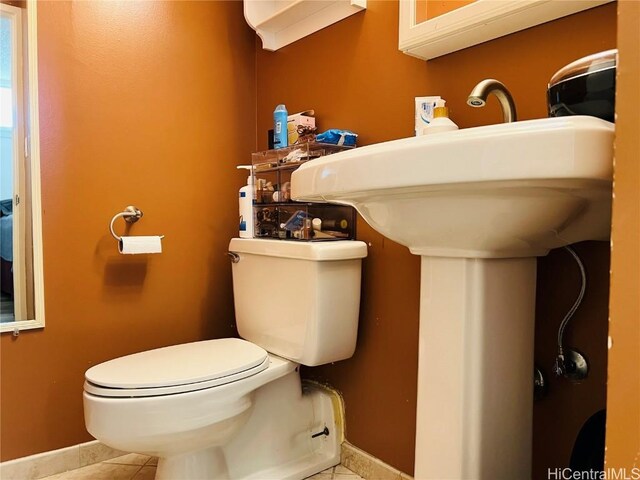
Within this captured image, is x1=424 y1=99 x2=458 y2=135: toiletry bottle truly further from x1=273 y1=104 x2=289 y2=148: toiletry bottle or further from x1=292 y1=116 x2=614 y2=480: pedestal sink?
x1=273 y1=104 x2=289 y2=148: toiletry bottle

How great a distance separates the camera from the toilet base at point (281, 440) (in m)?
1.32

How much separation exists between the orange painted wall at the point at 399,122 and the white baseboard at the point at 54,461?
0.73m

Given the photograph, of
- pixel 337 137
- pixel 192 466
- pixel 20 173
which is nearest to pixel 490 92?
pixel 337 137

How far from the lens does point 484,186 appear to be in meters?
0.57

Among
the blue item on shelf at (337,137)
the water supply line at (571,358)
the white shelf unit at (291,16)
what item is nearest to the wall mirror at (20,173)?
the white shelf unit at (291,16)

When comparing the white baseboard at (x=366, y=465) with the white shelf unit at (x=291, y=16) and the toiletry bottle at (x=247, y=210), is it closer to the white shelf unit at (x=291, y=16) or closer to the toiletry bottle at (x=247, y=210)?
the toiletry bottle at (x=247, y=210)

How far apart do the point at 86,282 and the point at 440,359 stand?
1.17m

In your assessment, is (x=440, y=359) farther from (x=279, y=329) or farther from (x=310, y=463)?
(x=310, y=463)

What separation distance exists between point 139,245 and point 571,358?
1232 millimetres

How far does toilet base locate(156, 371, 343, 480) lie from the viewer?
1.32m

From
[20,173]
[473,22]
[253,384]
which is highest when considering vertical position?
[473,22]

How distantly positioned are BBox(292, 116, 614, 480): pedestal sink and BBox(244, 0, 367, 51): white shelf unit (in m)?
0.90

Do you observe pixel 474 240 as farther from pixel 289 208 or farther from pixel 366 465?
pixel 366 465

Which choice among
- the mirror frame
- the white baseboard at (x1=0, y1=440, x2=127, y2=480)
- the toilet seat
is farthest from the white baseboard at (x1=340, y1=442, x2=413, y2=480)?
the mirror frame
